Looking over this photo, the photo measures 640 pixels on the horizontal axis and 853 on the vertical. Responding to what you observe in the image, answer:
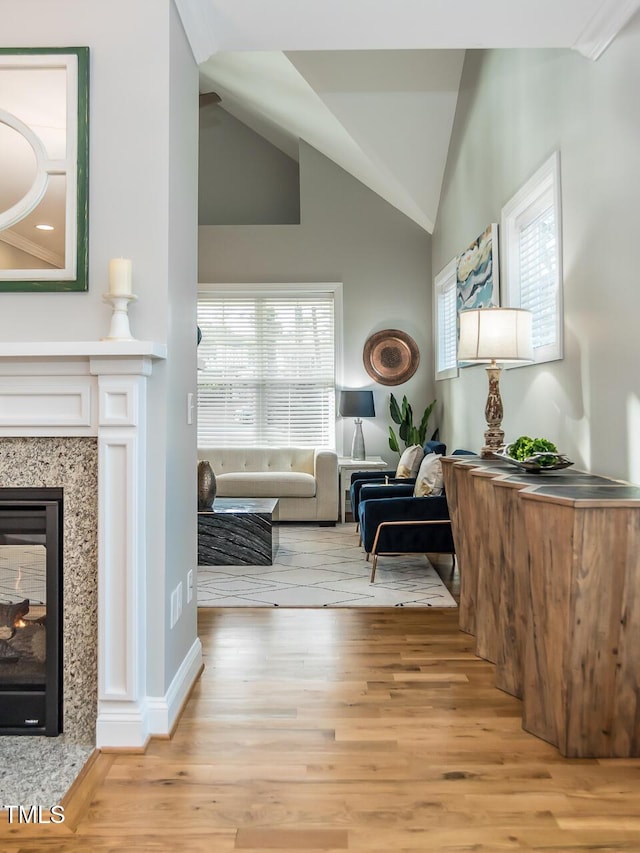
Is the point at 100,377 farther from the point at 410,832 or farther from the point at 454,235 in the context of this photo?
the point at 454,235

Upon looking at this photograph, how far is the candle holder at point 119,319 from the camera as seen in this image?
218 centimetres

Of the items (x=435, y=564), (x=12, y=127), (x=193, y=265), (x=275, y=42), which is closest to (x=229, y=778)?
Result: (x=193, y=265)

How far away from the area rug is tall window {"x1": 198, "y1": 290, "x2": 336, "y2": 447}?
213 centimetres

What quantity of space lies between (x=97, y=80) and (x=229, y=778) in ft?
7.59

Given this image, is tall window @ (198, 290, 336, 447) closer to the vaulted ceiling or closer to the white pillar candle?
the vaulted ceiling

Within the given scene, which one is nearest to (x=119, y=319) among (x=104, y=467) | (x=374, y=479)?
(x=104, y=467)

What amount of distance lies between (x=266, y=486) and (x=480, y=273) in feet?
9.13

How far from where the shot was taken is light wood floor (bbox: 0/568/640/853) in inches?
66.5

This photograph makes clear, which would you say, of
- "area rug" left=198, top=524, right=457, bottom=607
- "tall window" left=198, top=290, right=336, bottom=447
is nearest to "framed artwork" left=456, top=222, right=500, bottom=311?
"area rug" left=198, top=524, right=457, bottom=607

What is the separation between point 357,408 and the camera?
6758mm

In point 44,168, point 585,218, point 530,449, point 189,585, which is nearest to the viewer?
point 44,168

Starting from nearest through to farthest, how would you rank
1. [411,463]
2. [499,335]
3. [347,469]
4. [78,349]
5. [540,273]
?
[78,349]
[499,335]
[540,273]
[411,463]
[347,469]

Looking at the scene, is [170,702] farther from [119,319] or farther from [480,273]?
[480,273]

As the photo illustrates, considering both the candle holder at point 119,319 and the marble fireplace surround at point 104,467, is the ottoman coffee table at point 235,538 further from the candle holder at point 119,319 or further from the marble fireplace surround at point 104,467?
the candle holder at point 119,319
